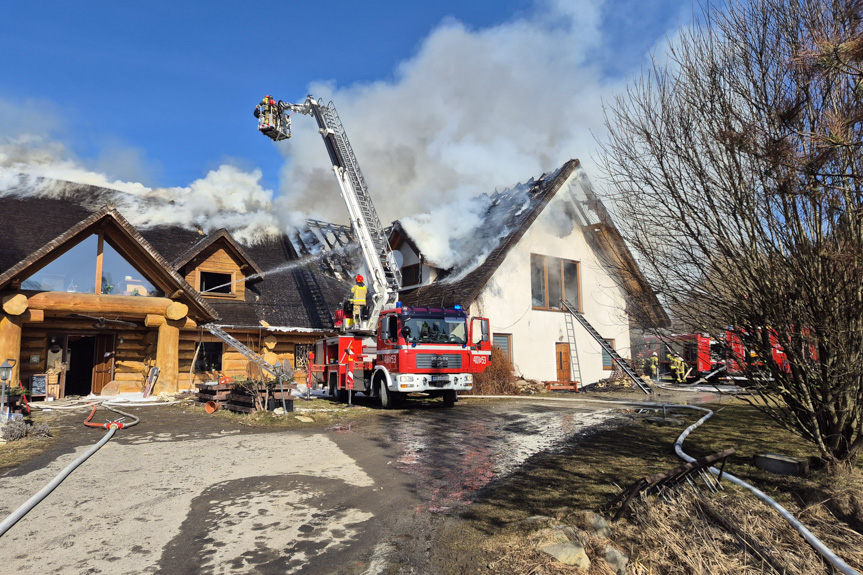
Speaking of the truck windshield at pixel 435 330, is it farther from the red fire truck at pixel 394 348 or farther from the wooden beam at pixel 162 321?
the wooden beam at pixel 162 321

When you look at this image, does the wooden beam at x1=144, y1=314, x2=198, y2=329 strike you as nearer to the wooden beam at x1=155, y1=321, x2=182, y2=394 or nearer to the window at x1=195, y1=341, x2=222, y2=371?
the wooden beam at x1=155, y1=321, x2=182, y2=394

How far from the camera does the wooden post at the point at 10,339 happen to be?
1291cm

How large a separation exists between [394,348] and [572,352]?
1012 cm

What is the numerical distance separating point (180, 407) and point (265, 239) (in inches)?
448

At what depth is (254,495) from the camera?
5410mm

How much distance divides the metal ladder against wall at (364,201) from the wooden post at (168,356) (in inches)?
249

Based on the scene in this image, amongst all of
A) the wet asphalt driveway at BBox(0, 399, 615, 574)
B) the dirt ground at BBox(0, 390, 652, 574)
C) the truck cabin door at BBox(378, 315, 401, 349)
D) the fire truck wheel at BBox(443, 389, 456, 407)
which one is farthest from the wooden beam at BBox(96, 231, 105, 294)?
the fire truck wheel at BBox(443, 389, 456, 407)

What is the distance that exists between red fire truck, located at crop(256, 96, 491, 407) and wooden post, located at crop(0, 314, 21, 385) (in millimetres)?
7329

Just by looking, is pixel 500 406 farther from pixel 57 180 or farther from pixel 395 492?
pixel 57 180

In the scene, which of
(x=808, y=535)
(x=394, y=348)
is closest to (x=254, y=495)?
(x=808, y=535)

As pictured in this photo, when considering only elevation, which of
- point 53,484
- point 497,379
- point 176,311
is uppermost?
point 176,311

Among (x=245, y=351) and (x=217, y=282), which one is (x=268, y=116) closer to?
(x=217, y=282)

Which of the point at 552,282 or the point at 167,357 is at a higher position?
the point at 552,282

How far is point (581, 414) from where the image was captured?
1191 centimetres
